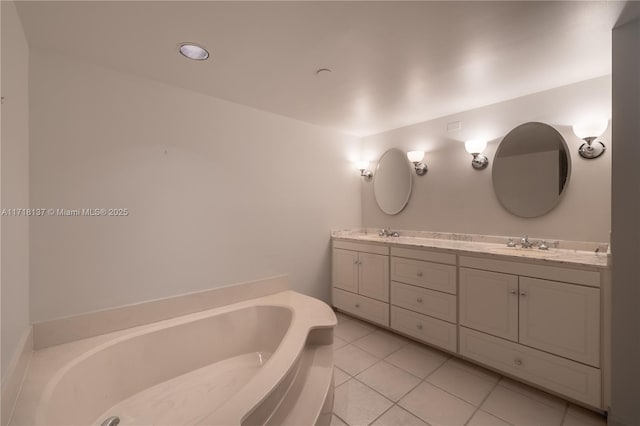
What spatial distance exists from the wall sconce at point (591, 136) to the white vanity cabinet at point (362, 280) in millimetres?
1711

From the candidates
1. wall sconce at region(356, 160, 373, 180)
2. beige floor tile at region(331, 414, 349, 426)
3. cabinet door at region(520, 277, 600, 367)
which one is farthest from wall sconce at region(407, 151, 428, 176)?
beige floor tile at region(331, 414, 349, 426)

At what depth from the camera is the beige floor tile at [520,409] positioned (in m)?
1.55

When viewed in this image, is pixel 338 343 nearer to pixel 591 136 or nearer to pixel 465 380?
pixel 465 380

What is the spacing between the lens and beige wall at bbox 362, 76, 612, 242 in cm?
192

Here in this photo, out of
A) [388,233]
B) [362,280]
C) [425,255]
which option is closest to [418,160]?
[388,233]

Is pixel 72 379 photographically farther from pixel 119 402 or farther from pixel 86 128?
pixel 86 128

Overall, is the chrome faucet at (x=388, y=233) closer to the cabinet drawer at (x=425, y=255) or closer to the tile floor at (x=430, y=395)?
the cabinet drawer at (x=425, y=255)

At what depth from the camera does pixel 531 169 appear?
2.22m

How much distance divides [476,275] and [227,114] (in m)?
2.49

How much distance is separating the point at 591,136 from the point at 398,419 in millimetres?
2377

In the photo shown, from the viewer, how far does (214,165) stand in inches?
87.0

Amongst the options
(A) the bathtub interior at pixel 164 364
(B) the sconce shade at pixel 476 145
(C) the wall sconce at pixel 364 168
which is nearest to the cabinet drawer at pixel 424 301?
(A) the bathtub interior at pixel 164 364

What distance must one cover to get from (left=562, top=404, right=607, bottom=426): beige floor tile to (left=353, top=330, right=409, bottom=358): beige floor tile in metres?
1.14

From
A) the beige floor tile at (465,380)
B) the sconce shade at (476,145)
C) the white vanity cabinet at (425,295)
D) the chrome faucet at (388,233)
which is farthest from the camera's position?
the chrome faucet at (388,233)
